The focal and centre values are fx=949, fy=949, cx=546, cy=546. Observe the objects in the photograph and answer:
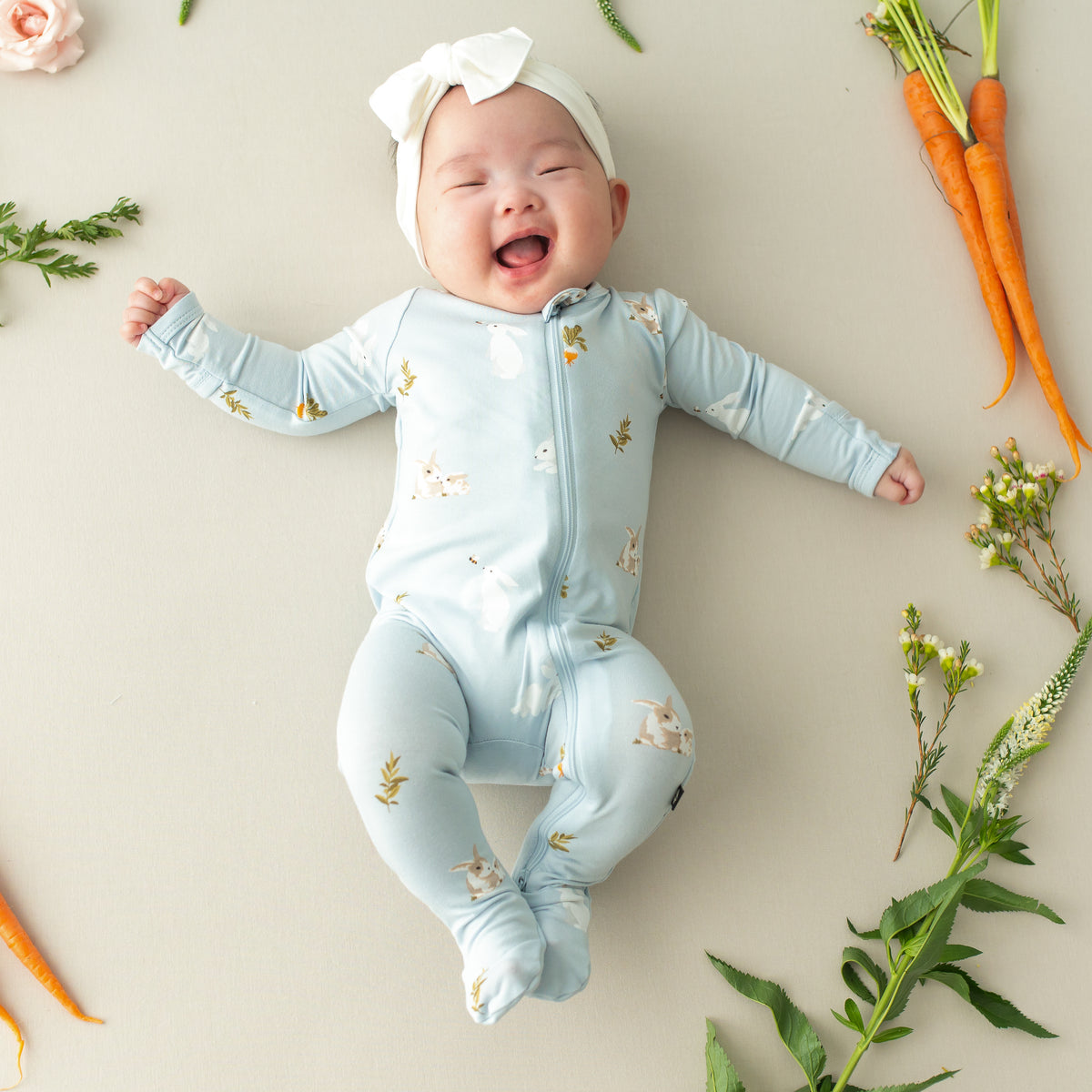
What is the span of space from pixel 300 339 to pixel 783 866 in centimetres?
107

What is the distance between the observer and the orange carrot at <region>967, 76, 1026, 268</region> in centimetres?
160

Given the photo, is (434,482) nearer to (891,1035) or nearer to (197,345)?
(197,345)

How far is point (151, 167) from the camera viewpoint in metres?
1.54

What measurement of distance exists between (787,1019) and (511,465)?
826 mm

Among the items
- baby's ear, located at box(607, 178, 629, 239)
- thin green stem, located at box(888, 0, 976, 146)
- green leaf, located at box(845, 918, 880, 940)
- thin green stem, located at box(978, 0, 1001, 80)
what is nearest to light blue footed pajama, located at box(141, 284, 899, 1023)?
baby's ear, located at box(607, 178, 629, 239)

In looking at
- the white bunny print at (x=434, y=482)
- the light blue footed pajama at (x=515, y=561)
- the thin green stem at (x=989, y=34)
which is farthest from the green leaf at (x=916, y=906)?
the thin green stem at (x=989, y=34)

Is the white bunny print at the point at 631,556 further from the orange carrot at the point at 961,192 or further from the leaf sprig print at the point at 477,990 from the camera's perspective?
the orange carrot at the point at 961,192

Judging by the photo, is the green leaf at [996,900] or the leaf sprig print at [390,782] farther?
the green leaf at [996,900]

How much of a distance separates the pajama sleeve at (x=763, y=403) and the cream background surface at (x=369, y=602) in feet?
0.24

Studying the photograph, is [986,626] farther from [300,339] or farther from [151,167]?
[151,167]

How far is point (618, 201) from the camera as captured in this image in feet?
4.81

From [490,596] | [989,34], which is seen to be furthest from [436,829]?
[989,34]

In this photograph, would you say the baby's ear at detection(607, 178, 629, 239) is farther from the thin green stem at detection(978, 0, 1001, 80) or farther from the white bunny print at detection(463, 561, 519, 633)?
the thin green stem at detection(978, 0, 1001, 80)

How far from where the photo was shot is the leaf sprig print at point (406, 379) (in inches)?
53.5
